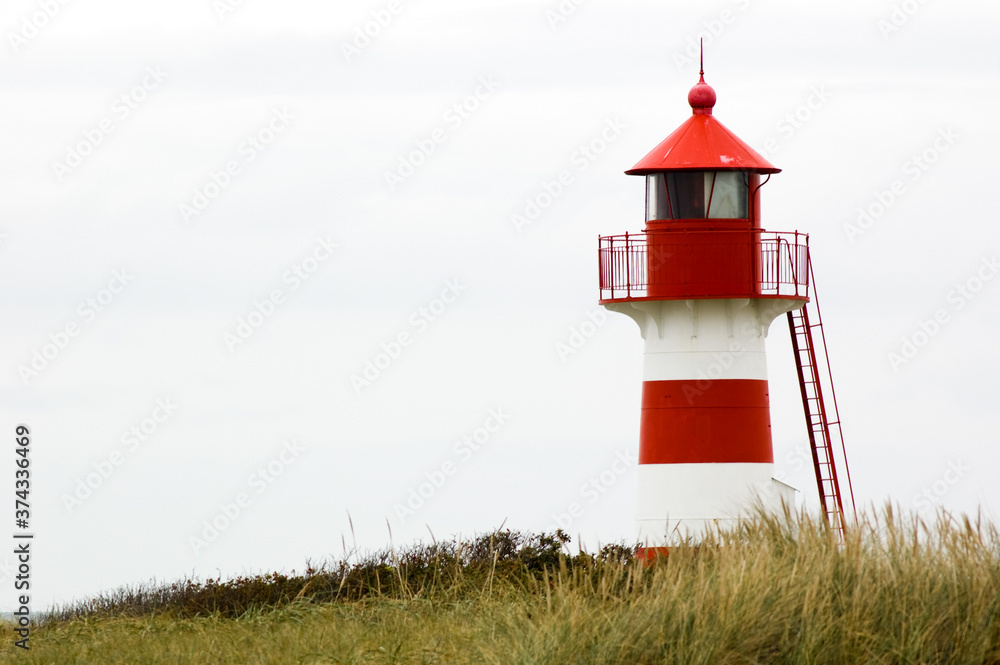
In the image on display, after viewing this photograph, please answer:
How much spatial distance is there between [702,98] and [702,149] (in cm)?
95

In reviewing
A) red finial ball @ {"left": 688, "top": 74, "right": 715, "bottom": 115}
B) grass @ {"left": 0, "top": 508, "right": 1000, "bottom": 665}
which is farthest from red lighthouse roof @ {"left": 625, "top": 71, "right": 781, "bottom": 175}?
grass @ {"left": 0, "top": 508, "right": 1000, "bottom": 665}

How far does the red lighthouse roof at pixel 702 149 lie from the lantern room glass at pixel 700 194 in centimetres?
14

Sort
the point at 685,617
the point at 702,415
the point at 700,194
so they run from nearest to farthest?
1. the point at 685,617
2. the point at 702,415
3. the point at 700,194

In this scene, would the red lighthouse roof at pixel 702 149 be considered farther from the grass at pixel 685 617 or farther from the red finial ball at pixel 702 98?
the grass at pixel 685 617

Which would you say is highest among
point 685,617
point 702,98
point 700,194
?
point 702,98

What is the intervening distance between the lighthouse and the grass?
149 inches

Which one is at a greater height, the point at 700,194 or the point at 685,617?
the point at 700,194

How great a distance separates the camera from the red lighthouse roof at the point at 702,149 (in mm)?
16422

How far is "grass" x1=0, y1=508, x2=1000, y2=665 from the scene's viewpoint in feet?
29.0

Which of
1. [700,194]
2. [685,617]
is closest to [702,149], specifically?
[700,194]

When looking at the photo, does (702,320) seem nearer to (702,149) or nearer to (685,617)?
(702,149)

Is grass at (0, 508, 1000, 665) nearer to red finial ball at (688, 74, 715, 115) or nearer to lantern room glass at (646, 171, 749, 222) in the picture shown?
lantern room glass at (646, 171, 749, 222)

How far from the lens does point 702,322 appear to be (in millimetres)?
16453

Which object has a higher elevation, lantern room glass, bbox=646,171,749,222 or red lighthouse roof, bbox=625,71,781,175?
red lighthouse roof, bbox=625,71,781,175
